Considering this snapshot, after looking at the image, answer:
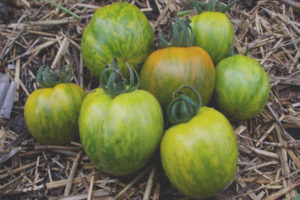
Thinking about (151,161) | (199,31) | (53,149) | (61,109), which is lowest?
(151,161)

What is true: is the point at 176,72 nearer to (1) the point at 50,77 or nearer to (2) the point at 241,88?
(2) the point at 241,88

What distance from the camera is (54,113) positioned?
181 centimetres

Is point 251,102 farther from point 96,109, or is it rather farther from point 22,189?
point 22,189

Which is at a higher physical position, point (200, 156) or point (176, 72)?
point (176, 72)

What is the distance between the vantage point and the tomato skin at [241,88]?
194 cm

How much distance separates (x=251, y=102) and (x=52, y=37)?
1.75m

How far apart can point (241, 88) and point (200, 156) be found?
0.69 m

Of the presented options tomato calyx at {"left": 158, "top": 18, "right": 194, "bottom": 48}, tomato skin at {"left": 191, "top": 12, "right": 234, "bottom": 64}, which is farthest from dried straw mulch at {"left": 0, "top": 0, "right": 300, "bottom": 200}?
tomato calyx at {"left": 158, "top": 18, "right": 194, "bottom": 48}

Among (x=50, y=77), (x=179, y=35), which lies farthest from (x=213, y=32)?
(x=50, y=77)

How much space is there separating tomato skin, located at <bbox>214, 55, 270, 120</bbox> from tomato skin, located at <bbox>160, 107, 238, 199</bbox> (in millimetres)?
431

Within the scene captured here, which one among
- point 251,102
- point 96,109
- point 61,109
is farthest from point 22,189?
point 251,102

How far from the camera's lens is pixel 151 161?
6.08 feet

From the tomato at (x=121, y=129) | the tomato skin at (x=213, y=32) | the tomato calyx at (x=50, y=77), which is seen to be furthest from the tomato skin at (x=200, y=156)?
the tomato calyx at (x=50, y=77)

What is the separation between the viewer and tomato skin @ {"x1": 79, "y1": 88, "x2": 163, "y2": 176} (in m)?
1.52
